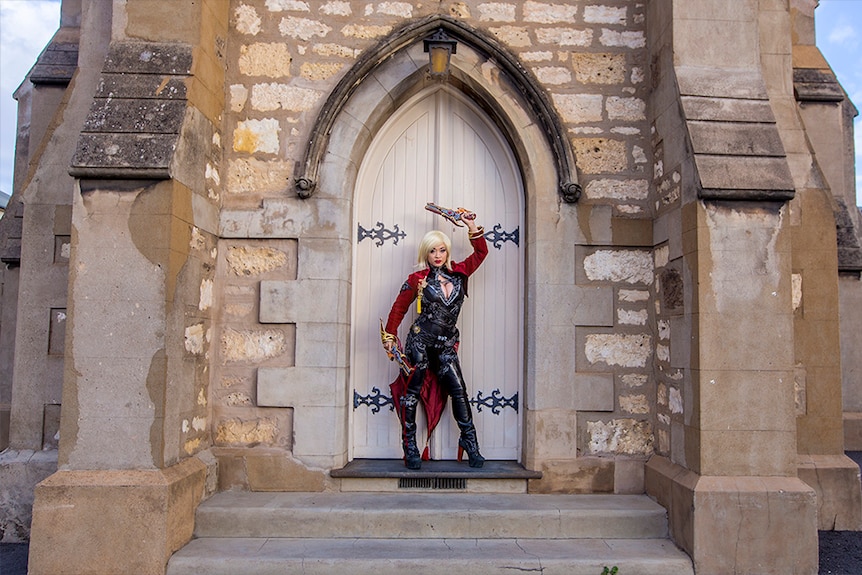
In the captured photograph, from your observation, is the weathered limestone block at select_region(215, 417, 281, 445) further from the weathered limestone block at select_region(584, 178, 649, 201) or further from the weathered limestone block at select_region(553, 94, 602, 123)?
the weathered limestone block at select_region(553, 94, 602, 123)

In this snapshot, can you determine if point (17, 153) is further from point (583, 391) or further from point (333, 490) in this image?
point (583, 391)

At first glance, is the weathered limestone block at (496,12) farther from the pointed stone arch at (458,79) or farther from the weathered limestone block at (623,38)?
the weathered limestone block at (623,38)

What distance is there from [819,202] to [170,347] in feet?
15.9

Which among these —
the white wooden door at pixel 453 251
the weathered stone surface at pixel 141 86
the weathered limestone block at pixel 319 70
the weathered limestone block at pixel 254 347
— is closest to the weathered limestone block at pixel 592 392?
the white wooden door at pixel 453 251

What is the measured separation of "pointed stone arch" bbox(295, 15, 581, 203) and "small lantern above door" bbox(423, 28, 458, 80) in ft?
0.30

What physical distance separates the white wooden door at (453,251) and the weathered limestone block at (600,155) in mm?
554

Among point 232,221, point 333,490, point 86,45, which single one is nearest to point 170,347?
point 232,221

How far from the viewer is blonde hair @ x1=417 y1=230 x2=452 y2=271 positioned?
4.76m

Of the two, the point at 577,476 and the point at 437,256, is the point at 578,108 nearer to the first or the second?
the point at 437,256

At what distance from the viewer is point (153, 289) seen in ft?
13.1

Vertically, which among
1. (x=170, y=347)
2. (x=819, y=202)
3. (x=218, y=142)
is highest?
(x=218, y=142)

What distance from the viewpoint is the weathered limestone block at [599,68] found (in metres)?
5.04

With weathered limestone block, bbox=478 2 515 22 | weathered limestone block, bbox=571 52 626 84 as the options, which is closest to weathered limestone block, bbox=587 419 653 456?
weathered limestone block, bbox=571 52 626 84

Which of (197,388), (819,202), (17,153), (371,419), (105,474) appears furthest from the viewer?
(17,153)
